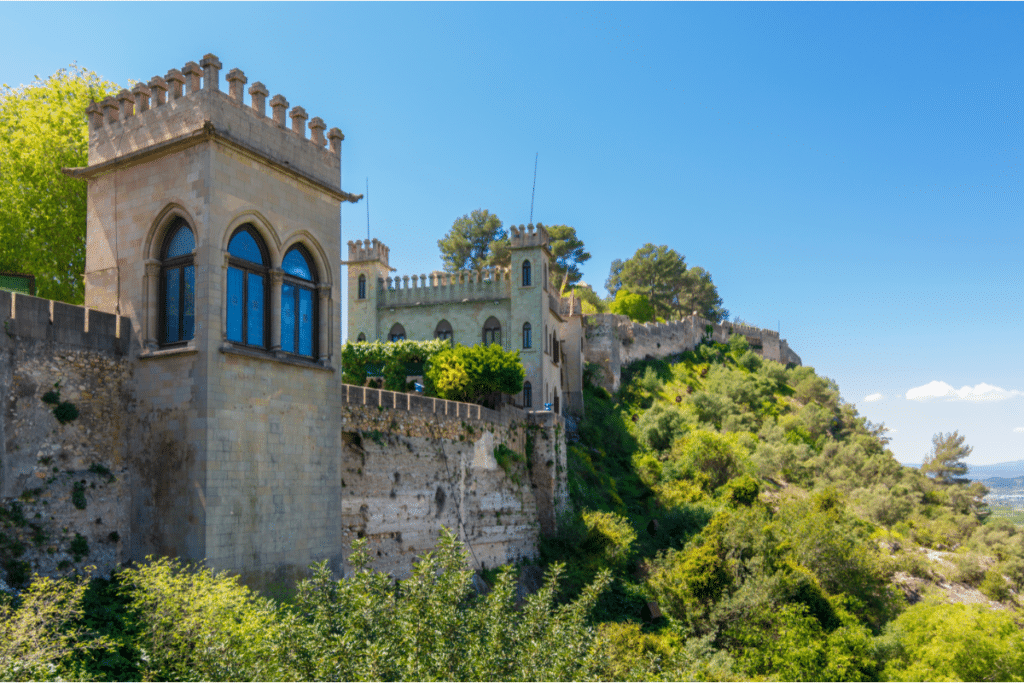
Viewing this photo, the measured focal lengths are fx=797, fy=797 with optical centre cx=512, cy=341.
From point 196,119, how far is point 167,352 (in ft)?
12.7

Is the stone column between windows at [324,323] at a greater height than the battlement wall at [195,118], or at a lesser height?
lesser

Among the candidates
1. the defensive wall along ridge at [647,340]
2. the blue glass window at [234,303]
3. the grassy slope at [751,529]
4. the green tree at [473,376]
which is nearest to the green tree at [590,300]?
the defensive wall along ridge at [647,340]

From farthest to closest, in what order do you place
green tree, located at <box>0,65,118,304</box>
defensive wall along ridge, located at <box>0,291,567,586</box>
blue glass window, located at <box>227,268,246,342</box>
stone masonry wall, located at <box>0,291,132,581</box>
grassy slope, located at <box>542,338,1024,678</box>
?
grassy slope, located at <box>542,338,1024,678</box>
green tree, located at <box>0,65,118,304</box>
blue glass window, located at <box>227,268,246,342</box>
defensive wall along ridge, located at <box>0,291,567,586</box>
stone masonry wall, located at <box>0,291,132,581</box>

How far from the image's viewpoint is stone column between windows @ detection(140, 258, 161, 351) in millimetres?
13297

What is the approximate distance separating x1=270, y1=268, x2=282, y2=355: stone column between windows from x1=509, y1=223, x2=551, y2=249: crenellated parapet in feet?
70.0

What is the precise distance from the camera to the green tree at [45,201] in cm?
2059

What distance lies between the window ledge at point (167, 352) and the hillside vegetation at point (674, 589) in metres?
3.30

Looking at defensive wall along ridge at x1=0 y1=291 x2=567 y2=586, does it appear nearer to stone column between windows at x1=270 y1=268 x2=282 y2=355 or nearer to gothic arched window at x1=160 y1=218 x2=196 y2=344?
gothic arched window at x1=160 y1=218 x2=196 y2=344

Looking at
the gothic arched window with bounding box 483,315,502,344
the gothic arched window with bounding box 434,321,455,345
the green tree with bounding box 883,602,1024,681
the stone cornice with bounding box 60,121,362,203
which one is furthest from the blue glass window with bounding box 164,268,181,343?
the green tree with bounding box 883,602,1024,681

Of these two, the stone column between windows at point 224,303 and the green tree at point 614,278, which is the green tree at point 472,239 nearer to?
the green tree at point 614,278

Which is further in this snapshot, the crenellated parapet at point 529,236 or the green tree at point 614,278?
the green tree at point 614,278

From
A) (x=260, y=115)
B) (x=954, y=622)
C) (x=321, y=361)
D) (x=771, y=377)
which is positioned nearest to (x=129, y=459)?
(x=321, y=361)

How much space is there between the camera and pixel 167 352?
13.0 m

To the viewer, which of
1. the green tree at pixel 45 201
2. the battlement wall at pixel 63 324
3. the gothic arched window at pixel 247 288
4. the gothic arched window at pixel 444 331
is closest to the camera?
the battlement wall at pixel 63 324
